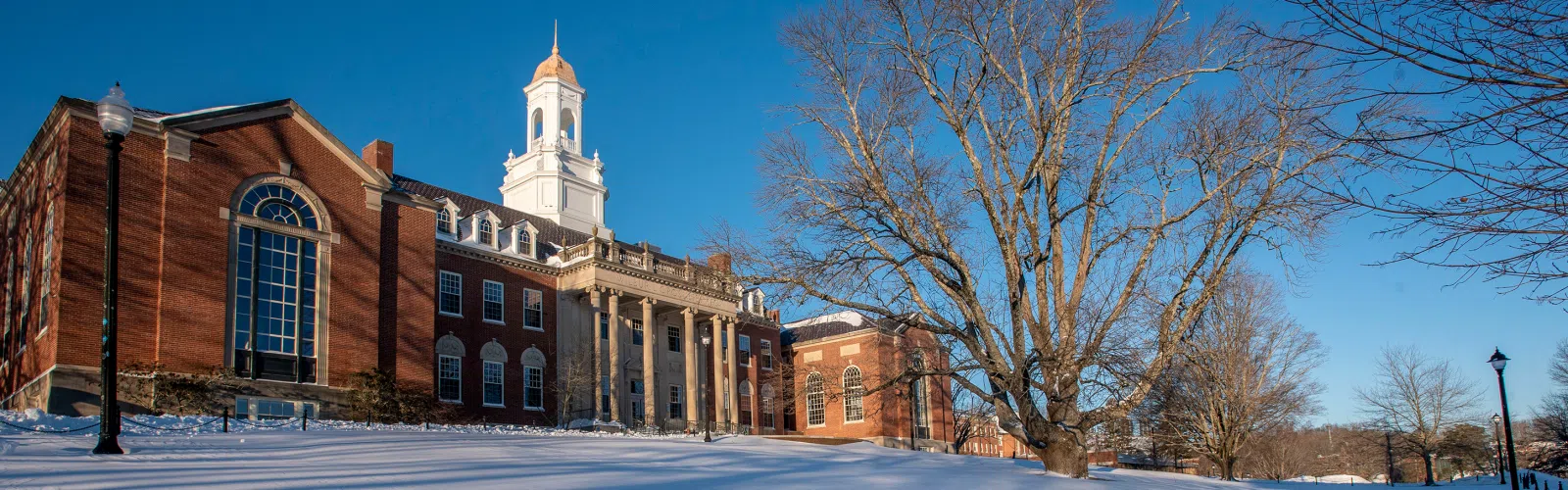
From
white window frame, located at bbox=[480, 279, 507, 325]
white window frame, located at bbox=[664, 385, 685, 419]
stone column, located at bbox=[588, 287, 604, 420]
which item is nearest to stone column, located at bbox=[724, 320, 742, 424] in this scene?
white window frame, located at bbox=[664, 385, 685, 419]

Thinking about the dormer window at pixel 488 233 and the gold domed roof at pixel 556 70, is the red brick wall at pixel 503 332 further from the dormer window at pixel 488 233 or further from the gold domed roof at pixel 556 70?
the gold domed roof at pixel 556 70

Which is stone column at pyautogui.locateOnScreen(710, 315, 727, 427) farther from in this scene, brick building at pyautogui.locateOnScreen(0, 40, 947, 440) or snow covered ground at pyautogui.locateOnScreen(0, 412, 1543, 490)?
snow covered ground at pyautogui.locateOnScreen(0, 412, 1543, 490)

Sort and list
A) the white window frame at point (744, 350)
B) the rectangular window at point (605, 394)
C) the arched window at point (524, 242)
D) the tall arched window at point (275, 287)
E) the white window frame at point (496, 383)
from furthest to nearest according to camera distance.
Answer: the white window frame at point (744, 350), the rectangular window at point (605, 394), the arched window at point (524, 242), the white window frame at point (496, 383), the tall arched window at point (275, 287)

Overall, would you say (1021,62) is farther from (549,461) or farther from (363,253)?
(363,253)

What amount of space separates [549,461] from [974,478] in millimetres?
6765

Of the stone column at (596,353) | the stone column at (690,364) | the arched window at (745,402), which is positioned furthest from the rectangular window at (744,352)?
the stone column at (596,353)

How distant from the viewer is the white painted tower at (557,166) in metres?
51.6

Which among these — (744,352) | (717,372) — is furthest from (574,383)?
(744,352)

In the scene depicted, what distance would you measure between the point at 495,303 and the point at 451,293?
2097mm

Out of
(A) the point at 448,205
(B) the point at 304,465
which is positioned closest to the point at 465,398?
(A) the point at 448,205

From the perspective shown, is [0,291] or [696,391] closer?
[0,291]

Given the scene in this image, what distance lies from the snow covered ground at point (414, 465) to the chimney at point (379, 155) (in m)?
20.1

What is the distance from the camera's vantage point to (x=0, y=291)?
3206 centimetres

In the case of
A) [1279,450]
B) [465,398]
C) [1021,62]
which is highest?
[1021,62]
